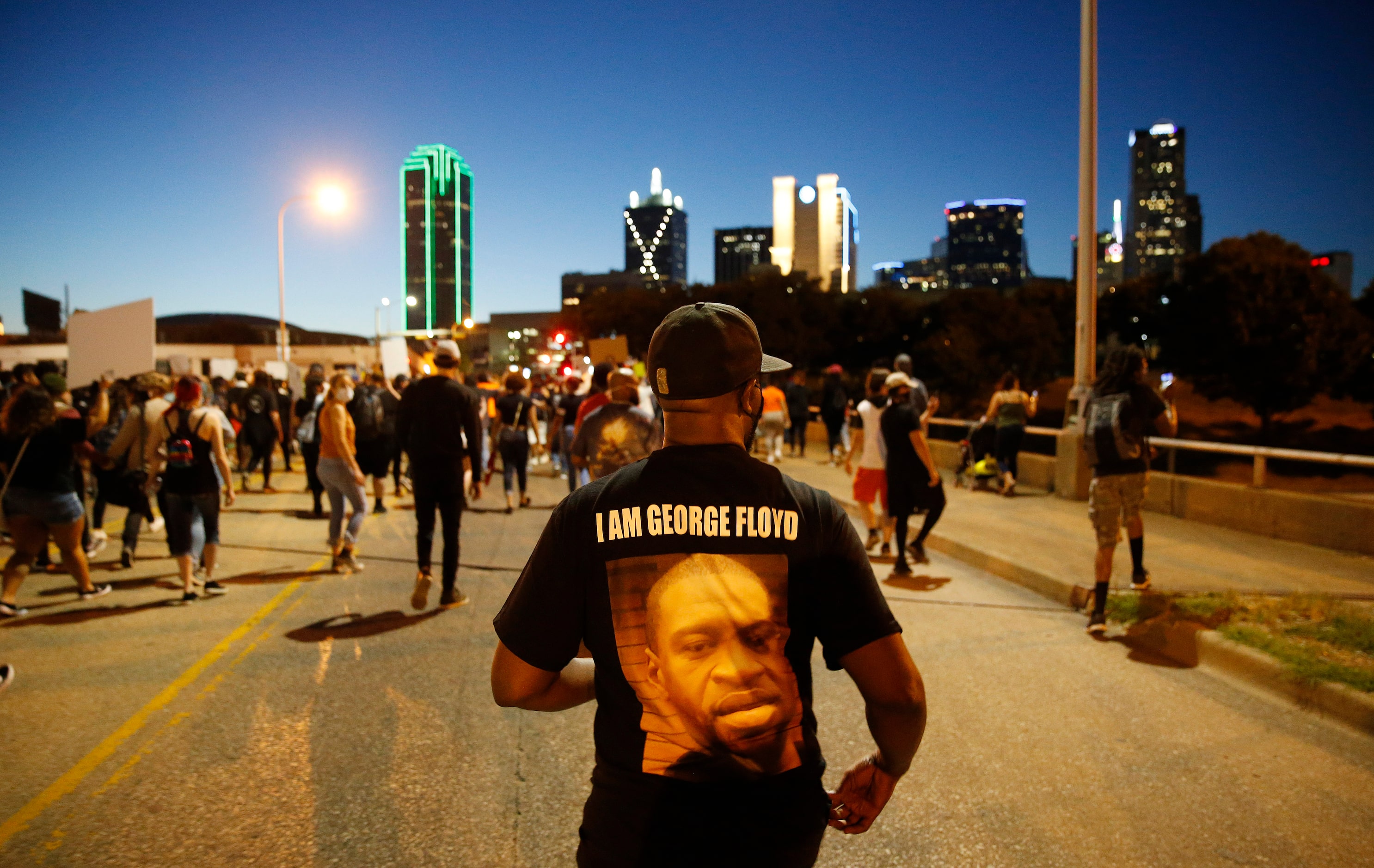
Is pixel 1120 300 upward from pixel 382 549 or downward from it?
upward

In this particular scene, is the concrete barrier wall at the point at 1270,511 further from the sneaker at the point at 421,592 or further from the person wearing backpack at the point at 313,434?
the person wearing backpack at the point at 313,434

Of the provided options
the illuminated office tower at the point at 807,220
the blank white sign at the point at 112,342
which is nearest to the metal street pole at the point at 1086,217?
the blank white sign at the point at 112,342

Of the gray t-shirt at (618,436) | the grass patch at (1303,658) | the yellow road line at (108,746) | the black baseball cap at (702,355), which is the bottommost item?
the yellow road line at (108,746)

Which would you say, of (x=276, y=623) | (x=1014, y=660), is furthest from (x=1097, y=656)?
(x=276, y=623)

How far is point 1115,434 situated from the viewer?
6.32 metres

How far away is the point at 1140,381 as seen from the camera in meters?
6.47

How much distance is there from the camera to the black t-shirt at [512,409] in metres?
12.1

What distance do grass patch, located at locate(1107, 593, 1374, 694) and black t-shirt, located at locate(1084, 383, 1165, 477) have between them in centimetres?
100

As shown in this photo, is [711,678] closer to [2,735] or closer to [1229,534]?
[2,735]

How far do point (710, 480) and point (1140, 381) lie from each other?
19.1 feet

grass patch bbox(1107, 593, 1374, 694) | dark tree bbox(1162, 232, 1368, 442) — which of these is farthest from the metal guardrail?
dark tree bbox(1162, 232, 1368, 442)

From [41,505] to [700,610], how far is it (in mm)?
7033

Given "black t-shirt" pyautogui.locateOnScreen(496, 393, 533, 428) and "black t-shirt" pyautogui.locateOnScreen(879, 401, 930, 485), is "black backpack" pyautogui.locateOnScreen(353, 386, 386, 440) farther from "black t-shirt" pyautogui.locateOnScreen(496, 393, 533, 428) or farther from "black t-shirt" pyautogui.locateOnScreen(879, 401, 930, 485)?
"black t-shirt" pyautogui.locateOnScreen(879, 401, 930, 485)

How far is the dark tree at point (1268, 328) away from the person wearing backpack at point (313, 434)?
111ft
